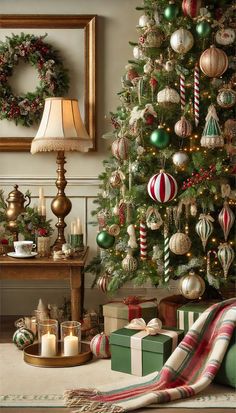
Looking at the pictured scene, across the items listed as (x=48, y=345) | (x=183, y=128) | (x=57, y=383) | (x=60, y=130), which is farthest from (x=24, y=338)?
(x=183, y=128)

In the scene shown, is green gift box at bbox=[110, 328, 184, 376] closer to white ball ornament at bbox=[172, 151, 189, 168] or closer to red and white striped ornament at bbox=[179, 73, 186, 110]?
white ball ornament at bbox=[172, 151, 189, 168]

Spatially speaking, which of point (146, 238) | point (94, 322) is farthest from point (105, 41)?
point (94, 322)

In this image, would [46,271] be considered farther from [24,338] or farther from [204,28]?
[204,28]

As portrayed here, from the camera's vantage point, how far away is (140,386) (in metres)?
2.78

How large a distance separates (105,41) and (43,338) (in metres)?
2.24

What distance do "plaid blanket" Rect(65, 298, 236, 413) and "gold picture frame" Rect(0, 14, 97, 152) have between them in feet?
6.05

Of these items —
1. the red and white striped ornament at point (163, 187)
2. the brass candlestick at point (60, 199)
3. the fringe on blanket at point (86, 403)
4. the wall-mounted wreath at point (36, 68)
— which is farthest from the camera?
the wall-mounted wreath at point (36, 68)

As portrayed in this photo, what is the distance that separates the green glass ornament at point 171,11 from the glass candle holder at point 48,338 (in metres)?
1.88

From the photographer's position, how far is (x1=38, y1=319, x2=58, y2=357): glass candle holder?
3137 millimetres

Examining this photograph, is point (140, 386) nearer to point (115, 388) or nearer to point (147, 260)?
point (115, 388)

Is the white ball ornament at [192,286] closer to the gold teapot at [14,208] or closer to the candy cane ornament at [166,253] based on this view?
the candy cane ornament at [166,253]

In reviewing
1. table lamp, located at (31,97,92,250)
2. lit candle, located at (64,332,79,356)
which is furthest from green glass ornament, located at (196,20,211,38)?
lit candle, located at (64,332,79,356)

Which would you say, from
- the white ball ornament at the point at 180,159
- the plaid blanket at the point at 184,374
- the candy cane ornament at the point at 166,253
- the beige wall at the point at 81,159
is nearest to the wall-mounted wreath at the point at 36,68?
the beige wall at the point at 81,159

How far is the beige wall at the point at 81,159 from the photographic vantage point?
432 centimetres
